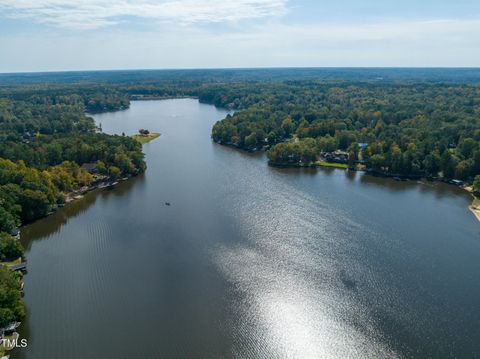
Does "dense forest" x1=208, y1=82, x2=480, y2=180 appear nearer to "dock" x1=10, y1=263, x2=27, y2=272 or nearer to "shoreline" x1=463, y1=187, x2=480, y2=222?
"shoreline" x1=463, y1=187, x2=480, y2=222

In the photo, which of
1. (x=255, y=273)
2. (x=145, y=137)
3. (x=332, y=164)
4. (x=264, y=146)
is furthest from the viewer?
(x=145, y=137)

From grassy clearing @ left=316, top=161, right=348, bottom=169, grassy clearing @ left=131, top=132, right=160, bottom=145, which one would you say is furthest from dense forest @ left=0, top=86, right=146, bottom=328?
grassy clearing @ left=316, top=161, right=348, bottom=169

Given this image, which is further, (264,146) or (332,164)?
(264,146)

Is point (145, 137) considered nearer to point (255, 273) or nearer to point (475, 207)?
point (255, 273)

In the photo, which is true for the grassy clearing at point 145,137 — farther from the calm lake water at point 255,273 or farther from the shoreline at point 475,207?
the shoreline at point 475,207

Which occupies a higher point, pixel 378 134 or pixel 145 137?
pixel 378 134

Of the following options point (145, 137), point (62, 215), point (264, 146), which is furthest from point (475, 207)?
point (145, 137)

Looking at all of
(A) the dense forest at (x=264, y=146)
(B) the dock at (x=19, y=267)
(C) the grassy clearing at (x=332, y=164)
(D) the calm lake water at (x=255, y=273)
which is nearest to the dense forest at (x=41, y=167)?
(A) the dense forest at (x=264, y=146)

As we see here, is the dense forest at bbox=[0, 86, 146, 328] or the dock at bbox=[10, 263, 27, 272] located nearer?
Result: the dock at bbox=[10, 263, 27, 272]
